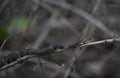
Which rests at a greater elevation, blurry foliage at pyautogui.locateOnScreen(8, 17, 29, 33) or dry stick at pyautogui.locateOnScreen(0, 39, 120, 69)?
dry stick at pyautogui.locateOnScreen(0, 39, 120, 69)

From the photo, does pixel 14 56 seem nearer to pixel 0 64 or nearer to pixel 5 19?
pixel 0 64

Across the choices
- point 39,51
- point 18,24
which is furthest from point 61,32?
point 39,51

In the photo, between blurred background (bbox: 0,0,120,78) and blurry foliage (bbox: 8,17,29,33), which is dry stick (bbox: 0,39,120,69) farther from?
blurry foliage (bbox: 8,17,29,33)

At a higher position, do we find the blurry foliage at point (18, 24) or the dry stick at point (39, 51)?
the dry stick at point (39, 51)

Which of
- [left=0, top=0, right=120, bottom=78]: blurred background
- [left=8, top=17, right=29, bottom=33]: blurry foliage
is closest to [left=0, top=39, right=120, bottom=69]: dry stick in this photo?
→ [left=0, top=0, right=120, bottom=78]: blurred background

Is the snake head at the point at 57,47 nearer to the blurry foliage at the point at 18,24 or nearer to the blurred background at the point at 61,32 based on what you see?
the blurred background at the point at 61,32

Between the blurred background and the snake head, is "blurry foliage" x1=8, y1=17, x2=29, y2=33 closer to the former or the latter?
the blurred background

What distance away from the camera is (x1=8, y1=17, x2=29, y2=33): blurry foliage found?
97.6 inches

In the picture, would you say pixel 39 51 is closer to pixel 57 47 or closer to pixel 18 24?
pixel 57 47

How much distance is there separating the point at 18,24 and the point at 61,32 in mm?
992

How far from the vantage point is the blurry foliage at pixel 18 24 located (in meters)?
2.48

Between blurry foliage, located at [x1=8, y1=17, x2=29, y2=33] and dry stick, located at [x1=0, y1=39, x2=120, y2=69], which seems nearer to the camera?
dry stick, located at [x1=0, y1=39, x2=120, y2=69]

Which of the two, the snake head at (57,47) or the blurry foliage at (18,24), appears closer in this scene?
the snake head at (57,47)

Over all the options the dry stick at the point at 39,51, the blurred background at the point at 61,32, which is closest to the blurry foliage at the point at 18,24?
the blurred background at the point at 61,32
